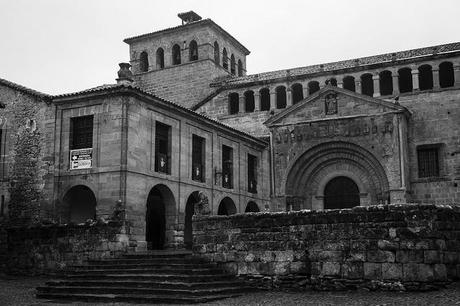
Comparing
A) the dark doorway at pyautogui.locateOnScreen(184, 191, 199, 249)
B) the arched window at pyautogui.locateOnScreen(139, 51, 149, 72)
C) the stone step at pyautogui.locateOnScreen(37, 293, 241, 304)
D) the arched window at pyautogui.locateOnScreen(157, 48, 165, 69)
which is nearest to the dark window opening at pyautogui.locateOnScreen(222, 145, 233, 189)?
the dark doorway at pyautogui.locateOnScreen(184, 191, 199, 249)

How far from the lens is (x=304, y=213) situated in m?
15.2

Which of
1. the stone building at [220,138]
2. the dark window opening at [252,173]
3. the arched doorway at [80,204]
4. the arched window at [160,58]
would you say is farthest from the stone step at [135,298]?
the arched window at [160,58]

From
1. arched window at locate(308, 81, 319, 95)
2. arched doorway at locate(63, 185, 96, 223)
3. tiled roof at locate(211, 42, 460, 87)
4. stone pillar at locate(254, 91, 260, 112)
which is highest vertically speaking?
tiled roof at locate(211, 42, 460, 87)

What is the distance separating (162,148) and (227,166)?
19.2 feet

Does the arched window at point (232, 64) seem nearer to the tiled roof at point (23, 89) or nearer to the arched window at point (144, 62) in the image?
the arched window at point (144, 62)

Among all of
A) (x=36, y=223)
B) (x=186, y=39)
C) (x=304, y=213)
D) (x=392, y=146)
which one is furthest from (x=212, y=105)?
(x=304, y=213)

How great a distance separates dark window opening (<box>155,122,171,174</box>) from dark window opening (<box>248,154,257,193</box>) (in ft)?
27.0

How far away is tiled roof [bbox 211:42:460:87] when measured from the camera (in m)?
31.8

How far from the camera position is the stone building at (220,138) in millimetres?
22547

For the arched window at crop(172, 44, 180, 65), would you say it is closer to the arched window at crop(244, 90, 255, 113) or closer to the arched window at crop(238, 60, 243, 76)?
the arched window at crop(238, 60, 243, 76)

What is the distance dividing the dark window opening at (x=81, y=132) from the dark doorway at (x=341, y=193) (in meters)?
13.8

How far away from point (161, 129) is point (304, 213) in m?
10.9

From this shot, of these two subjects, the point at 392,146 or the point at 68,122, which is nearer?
the point at 68,122

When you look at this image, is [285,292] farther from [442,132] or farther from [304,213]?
[442,132]
